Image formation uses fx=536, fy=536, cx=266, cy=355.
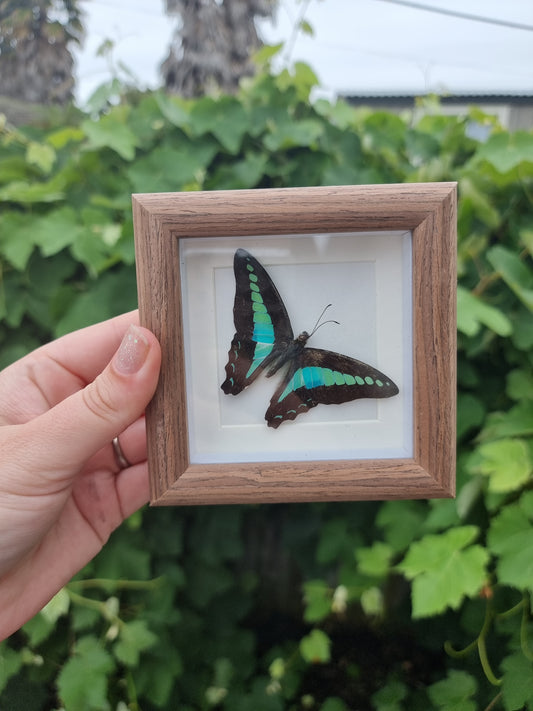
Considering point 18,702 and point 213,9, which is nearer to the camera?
point 18,702

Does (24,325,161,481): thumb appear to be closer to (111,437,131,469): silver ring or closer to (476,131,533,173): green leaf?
(111,437,131,469): silver ring

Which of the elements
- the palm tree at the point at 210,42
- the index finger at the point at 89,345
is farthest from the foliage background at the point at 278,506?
the palm tree at the point at 210,42

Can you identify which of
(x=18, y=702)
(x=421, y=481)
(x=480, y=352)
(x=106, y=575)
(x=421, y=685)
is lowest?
(x=421, y=685)

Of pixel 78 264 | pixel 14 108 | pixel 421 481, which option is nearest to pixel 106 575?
pixel 78 264

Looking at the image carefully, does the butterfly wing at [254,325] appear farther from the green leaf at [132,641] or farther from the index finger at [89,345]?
the green leaf at [132,641]

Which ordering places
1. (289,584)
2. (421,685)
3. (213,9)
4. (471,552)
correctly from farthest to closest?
1. (213,9)
2. (289,584)
3. (421,685)
4. (471,552)

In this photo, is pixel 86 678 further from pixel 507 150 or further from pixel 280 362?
pixel 507 150

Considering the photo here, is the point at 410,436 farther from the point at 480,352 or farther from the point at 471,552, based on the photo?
the point at 480,352
